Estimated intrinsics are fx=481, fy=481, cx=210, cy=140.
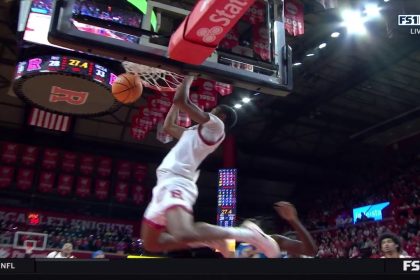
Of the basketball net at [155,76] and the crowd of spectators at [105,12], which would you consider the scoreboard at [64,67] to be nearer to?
the crowd of spectators at [105,12]

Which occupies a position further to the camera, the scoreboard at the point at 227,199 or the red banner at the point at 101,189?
the red banner at the point at 101,189

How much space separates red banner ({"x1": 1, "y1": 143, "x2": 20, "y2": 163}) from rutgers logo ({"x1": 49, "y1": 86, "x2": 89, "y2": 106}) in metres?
7.61

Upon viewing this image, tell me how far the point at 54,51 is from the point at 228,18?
5.24m

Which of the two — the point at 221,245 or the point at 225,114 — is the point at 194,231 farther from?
the point at 225,114

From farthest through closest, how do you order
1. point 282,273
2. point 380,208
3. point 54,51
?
point 380,208
point 54,51
point 282,273

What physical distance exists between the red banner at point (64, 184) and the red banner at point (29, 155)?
1.09 m

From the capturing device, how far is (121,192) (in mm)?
17578

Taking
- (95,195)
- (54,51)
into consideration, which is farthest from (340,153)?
(54,51)

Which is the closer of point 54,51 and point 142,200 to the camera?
point 54,51

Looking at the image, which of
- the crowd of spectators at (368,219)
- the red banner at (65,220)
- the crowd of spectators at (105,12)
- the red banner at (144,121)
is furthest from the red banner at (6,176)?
the crowd of spectators at (368,219)

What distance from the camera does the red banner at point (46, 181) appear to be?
1658cm

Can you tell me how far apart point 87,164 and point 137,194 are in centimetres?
212

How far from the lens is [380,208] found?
1519cm

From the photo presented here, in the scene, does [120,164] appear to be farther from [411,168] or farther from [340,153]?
[411,168]
